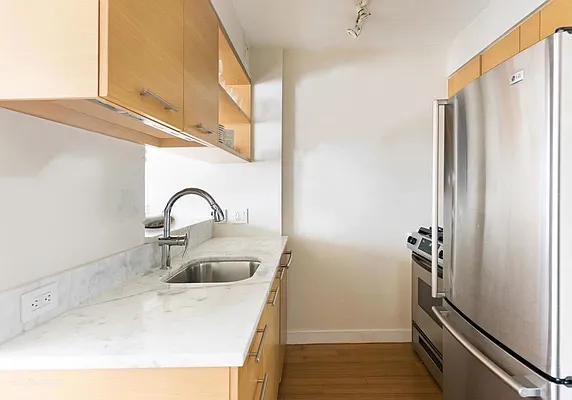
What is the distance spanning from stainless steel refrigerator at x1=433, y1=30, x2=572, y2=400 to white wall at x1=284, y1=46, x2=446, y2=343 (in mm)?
1795

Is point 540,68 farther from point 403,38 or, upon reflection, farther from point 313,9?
point 403,38

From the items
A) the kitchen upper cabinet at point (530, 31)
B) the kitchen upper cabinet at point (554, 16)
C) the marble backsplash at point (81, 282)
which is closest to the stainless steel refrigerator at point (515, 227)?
the kitchen upper cabinet at point (554, 16)

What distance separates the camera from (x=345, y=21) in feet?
10.2

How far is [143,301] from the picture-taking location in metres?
1.59

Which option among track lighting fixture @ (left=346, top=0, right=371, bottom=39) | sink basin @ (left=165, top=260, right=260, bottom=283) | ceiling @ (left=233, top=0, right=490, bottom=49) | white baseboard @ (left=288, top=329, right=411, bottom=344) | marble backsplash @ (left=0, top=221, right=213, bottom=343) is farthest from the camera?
white baseboard @ (left=288, top=329, right=411, bottom=344)

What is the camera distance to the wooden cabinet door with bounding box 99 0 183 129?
1.02 meters

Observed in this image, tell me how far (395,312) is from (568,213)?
2.64 m

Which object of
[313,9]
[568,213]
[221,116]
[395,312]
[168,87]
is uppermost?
[313,9]

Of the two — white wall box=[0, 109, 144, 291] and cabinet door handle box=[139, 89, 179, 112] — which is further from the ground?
cabinet door handle box=[139, 89, 179, 112]

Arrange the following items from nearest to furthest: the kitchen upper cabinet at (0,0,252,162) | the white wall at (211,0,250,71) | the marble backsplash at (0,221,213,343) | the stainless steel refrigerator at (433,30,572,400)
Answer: the kitchen upper cabinet at (0,0,252,162) < the marble backsplash at (0,221,213,343) < the stainless steel refrigerator at (433,30,572,400) < the white wall at (211,0,250,71)

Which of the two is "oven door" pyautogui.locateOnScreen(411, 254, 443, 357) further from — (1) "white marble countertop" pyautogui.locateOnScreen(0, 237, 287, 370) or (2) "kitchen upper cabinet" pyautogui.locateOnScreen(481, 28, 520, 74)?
(1) "white marble countertop" pyautogui.locateOnScreen(0, 237, 287, 370)

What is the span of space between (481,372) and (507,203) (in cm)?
64

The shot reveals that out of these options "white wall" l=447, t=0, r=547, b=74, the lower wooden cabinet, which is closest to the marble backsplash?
the lower wooden cabinet

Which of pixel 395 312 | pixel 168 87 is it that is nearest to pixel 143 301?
pixel 168 87
